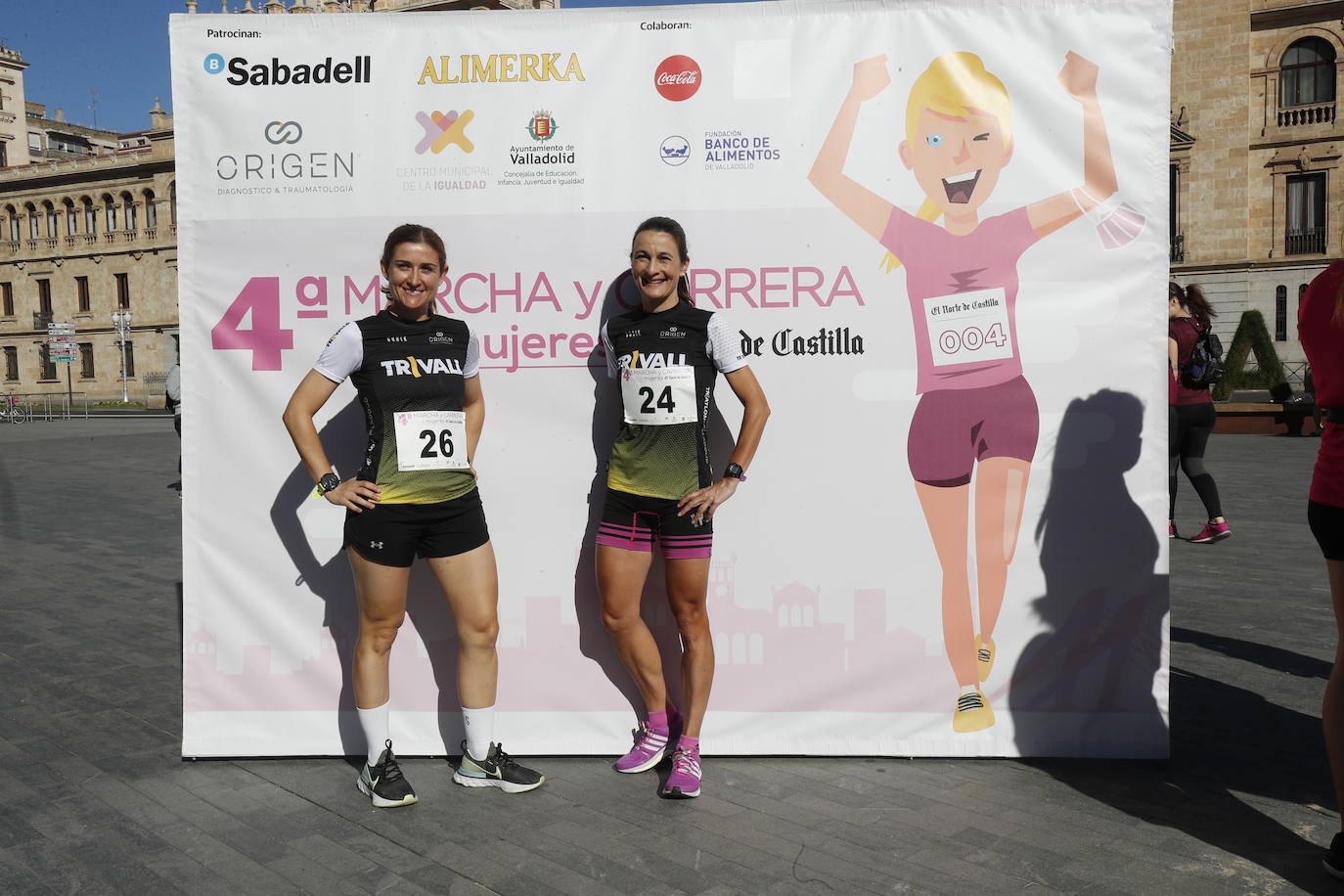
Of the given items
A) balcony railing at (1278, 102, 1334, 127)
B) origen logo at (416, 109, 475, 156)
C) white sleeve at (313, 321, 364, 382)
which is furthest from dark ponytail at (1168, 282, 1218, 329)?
balcony railing at (1278, 102, 1334, 127)

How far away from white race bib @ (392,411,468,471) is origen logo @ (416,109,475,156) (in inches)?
46.0

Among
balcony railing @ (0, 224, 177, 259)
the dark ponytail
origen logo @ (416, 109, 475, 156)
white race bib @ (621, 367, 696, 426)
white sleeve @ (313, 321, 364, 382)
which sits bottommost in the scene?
white race bib @ (621, 367, 696, 426)

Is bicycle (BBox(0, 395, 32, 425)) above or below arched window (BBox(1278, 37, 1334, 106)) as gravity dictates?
below

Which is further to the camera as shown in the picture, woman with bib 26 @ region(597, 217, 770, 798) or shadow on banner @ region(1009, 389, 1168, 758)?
shadow on banner @ region(1009, 389, 1168, 758)

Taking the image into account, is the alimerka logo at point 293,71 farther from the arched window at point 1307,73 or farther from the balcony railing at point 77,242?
the balcony railing at point 77,242

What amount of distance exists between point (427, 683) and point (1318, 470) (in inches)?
133

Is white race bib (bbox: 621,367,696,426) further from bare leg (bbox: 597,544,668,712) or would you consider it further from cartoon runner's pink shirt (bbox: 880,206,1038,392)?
cartoon runner's pink shirt (bbox: 880,206,1038,392)

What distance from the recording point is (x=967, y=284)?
431 centimetres

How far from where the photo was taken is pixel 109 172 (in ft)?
195

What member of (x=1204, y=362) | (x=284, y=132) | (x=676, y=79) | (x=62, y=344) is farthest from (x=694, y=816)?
(x=62, y=344)

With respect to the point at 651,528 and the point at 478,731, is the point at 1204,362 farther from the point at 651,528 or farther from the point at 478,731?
the point at 478,731

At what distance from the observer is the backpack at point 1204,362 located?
26.9 feet

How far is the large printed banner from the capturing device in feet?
14.0

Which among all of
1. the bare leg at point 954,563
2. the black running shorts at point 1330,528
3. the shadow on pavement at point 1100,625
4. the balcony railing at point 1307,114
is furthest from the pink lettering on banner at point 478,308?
the balcony railing at point 1307,114
